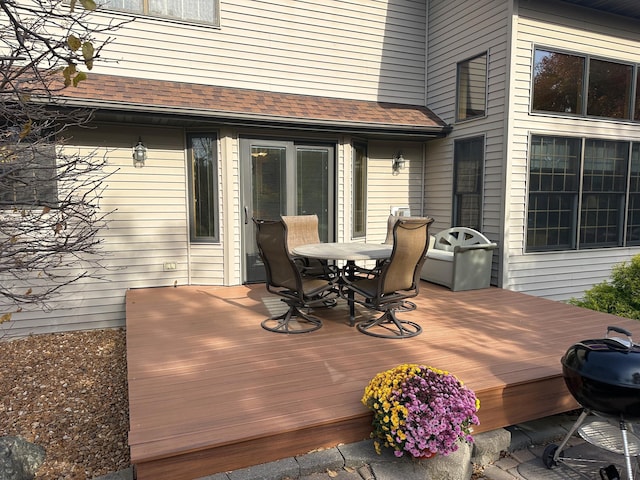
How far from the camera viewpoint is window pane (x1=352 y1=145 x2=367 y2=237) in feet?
21.4

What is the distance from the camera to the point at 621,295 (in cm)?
A: 519

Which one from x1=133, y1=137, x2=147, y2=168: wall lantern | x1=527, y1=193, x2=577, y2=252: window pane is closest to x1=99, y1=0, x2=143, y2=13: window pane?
x1=133, y1=137, x2=147, y2=168: wall lantern

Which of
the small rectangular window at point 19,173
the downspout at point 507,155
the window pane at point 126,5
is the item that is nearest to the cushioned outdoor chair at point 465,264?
the downspout at point 507,155

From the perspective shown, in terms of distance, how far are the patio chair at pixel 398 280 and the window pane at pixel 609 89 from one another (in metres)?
4.29

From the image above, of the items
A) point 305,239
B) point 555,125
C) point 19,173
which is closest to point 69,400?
point 19,173

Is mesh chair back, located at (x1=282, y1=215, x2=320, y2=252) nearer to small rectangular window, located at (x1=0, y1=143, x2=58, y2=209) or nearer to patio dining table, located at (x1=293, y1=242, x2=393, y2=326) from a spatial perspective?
patio dining table, located at (x1=293, y1=242, x2=393, y2=326)

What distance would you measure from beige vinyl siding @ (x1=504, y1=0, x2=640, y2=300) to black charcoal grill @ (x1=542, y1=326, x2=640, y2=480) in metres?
3.60

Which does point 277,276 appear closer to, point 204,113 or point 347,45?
point 204,113

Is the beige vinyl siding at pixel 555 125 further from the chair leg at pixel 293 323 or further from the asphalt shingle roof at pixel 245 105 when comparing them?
the chair leg at pixel 293 323

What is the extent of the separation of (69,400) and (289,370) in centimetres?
202

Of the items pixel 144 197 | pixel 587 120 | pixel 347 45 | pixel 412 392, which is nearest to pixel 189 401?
pixel 412 392

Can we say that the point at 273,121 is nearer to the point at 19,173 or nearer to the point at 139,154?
the point at 139,154

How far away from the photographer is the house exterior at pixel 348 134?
5.38 metres

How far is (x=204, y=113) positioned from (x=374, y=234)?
10.9 ft
